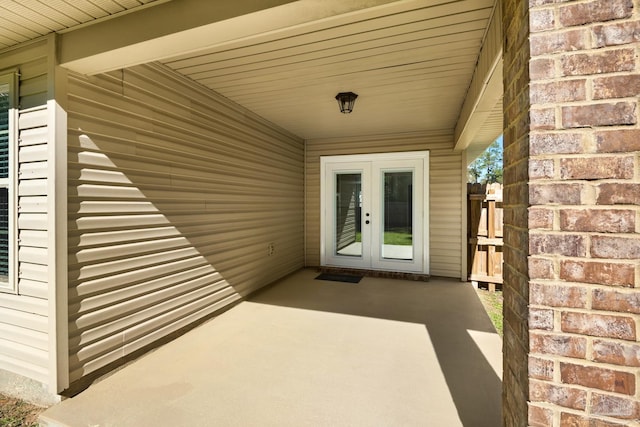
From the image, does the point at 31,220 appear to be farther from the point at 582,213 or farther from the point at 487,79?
the point at 487,79

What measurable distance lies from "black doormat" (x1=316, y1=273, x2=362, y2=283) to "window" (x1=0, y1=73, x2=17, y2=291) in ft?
12.4

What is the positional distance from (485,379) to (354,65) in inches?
109

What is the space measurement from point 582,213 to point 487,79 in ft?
5.56

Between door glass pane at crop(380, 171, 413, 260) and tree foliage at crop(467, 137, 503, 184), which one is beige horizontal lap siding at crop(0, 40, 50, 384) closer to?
door glass pane at crop(380, 171, 413, 260)

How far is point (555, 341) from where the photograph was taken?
1012 millimetres

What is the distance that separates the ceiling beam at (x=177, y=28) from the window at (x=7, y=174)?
0.60m

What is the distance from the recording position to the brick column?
3.12 feet

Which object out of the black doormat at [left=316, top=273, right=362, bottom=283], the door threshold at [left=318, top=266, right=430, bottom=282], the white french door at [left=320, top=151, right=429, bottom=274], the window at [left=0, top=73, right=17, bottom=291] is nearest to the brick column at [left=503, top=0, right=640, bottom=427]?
the window at [left=0, top=73, right=17, bottom=291]

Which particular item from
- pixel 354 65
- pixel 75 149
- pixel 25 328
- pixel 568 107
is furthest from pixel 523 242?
pixel 25 328

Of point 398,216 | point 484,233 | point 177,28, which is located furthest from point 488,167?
point 177,28

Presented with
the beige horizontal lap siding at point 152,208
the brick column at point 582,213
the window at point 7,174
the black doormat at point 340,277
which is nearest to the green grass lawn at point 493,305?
the black doormat at point 340,277

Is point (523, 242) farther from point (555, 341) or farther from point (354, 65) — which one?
point (354, 65)

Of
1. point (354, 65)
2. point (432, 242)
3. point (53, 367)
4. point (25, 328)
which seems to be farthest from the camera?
point (432, 242)

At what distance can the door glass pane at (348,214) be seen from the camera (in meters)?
5.63
